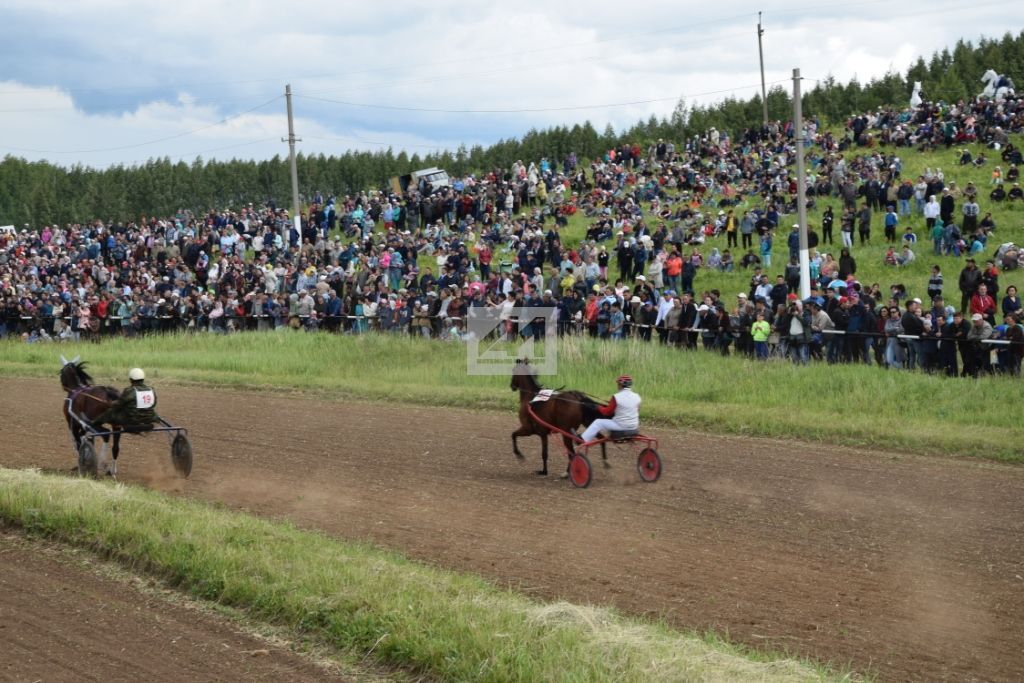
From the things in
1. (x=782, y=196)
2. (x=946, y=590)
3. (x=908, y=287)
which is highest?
(x=782, y=196)

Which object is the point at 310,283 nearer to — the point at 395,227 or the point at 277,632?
the point at 395,227

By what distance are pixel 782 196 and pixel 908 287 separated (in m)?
8.76

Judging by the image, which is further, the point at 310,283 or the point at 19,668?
the point at 310,283

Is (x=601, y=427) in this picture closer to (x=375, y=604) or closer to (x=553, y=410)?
(x=553, y=410)

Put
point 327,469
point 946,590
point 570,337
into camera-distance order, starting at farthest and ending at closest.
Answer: point 570,337 → point 327,469 → point 946,590

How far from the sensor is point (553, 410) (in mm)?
14625

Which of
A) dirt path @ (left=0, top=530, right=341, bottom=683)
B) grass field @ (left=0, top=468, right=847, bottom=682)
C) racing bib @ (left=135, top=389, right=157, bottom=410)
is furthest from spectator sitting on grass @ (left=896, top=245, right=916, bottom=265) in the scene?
dirt path @ (left=0, top=530, right=341, bottom=683)

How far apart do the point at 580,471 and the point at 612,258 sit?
21.0 metres

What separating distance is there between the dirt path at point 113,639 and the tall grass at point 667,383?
1013 cm

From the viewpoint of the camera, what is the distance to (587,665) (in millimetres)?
7168

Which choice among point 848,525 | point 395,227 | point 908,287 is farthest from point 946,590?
point 395,227

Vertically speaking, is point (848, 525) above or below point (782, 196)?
below

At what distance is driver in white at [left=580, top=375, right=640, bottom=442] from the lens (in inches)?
549

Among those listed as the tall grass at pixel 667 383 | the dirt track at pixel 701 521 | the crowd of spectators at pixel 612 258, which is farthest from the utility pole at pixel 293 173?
the dirt track at pixel 701 521
